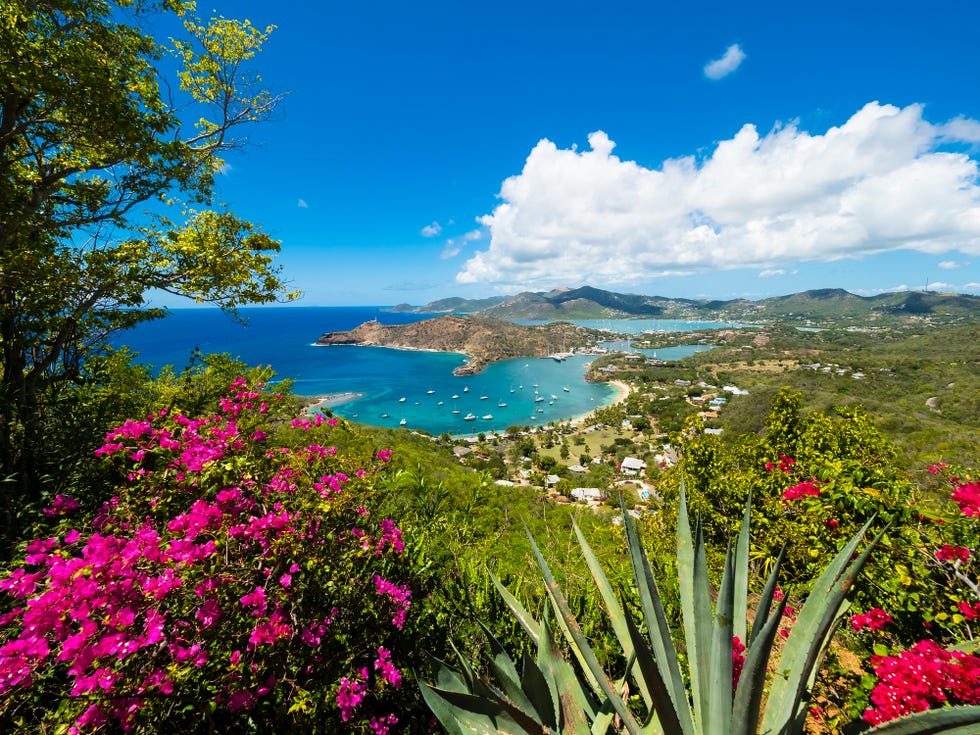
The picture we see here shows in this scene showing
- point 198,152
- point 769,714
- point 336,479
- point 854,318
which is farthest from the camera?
point 854,318

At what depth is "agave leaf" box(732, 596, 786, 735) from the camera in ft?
3.59

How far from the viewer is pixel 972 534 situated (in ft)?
9.09

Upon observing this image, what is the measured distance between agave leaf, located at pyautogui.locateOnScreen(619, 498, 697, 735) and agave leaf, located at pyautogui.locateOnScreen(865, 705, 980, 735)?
21.8 inches

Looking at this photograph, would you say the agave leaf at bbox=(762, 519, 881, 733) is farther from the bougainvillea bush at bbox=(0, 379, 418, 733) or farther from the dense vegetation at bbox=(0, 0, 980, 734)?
the bougainvillea bush at bbox=(0, 379, 418, 733)

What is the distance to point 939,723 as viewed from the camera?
38.0 inches

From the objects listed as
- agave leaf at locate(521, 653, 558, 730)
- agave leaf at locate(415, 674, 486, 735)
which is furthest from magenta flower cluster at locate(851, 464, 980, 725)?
agave leaf at locate(415, 674, 486, 735)

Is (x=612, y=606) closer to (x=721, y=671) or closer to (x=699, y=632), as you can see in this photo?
(x=699, y=632)

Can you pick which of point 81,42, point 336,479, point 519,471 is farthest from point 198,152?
point 519,471

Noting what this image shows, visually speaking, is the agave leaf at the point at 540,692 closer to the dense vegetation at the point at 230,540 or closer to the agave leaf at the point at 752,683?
the dense vegetation at the point at 230,540

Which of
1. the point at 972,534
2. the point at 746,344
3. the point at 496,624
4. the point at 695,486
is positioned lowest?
the point at 746,344

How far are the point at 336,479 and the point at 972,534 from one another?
4.71 metres

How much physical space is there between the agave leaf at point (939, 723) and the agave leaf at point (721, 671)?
0.37 m

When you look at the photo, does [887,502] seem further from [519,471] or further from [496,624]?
[519,471]

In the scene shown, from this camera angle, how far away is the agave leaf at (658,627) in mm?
1428
